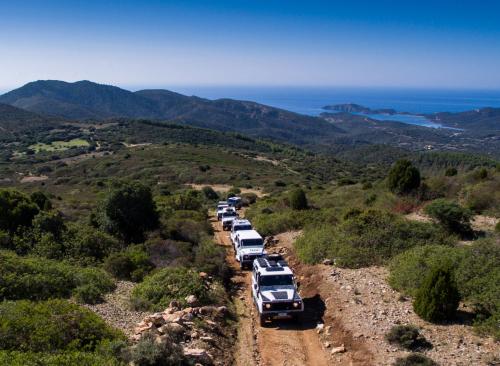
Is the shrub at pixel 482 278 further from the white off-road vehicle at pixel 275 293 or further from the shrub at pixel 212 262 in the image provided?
the shrub at pixel 212 262

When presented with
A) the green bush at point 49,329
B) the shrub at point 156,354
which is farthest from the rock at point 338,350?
the green bush at point 49,329

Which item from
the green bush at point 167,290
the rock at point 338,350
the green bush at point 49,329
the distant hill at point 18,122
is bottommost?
the rock at point 338,350

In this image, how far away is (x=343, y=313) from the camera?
13.1m

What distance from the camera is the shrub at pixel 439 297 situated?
11.7m

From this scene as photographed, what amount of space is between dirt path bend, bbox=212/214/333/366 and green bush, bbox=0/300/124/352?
11.2ft

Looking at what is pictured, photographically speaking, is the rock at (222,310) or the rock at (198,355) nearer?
the rock at (198,355)

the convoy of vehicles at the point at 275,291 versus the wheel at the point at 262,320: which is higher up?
the convoy of vehicles at the point at 275,291

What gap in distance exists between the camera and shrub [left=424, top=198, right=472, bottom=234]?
18.6 meters

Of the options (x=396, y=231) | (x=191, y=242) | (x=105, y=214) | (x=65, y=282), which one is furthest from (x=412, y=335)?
(x=105, y=214)

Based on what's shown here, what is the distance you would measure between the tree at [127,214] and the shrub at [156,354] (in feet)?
42.9

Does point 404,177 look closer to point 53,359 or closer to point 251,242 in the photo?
point 251,242

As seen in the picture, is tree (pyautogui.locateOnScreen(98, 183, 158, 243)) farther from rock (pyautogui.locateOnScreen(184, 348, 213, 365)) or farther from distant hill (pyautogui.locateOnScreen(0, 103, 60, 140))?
distant hill (pyautogui.locateOnScreen(0, 103, 60, 140))

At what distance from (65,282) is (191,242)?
896 cm

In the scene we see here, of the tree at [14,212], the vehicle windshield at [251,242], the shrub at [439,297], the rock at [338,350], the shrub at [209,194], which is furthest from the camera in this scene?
the shrub at [209,194]
